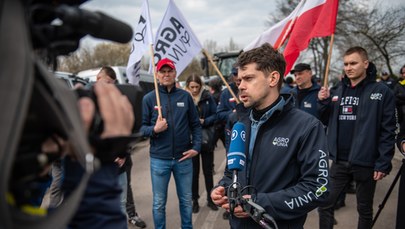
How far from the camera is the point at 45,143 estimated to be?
0.92 metres

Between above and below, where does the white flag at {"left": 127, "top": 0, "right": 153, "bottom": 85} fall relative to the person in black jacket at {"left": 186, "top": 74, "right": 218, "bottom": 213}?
above

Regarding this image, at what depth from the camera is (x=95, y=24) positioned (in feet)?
3.25

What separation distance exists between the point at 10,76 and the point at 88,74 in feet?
43.1

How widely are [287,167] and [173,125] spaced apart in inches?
85.8

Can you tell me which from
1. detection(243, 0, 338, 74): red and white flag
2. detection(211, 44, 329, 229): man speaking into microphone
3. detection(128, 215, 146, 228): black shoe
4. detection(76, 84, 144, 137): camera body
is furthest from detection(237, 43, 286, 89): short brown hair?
detection(128, 215, 146, 228): black shoe

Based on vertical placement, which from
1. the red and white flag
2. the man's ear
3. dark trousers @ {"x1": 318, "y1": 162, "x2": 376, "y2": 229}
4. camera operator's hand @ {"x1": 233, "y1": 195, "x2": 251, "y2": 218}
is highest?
the red and white flag

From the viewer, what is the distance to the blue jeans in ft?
12.7

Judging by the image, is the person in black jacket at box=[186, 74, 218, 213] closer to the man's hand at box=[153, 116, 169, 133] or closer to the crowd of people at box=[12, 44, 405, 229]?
the crowd of people at box=[12, 44, 405, 229]

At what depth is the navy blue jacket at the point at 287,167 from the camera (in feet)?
6.54

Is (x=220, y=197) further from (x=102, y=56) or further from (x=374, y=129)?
(x=102, y=56)

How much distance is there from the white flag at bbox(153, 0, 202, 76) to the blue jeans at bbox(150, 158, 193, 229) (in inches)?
52.6

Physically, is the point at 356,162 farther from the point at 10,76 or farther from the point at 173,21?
the point at 10,76

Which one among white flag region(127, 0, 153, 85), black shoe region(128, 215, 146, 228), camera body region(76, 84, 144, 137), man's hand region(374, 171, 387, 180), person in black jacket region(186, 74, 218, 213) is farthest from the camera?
person in black jacket region(186, 74, 218, 213)

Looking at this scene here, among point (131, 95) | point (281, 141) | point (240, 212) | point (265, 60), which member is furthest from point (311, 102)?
point (131, 95)
